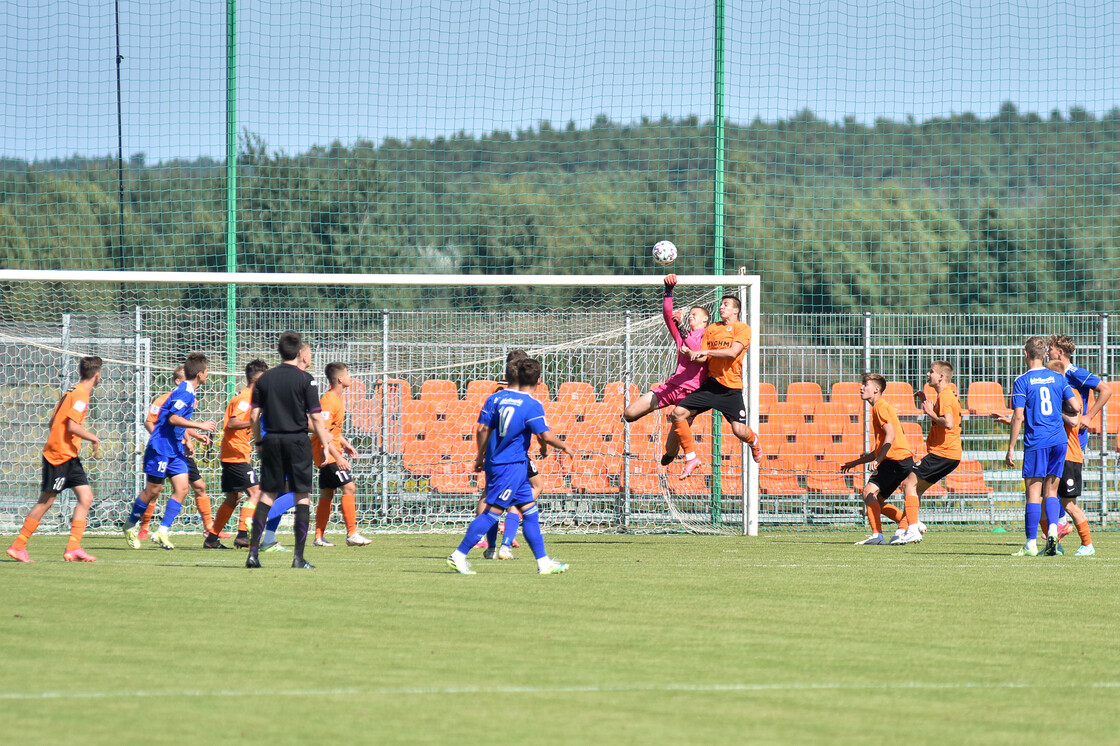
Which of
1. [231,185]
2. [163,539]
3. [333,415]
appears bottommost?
[163,539]

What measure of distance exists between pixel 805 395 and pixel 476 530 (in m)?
9.47

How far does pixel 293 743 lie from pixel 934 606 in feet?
18.1

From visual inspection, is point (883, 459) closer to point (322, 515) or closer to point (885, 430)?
point (885, 430)

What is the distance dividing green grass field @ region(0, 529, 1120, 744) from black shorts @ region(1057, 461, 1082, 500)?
5.60 ft

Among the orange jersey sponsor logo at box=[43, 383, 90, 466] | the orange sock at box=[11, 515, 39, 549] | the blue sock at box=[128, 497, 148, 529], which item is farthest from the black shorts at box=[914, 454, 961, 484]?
the orange sock at box=[11, 515, 39, 549]

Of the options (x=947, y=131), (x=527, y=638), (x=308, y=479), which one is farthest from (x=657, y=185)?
(x=527, y=638)

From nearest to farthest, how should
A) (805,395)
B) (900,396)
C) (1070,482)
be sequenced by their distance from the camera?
(1070,482), (805,395), (900,396)

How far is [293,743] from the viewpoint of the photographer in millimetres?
4957

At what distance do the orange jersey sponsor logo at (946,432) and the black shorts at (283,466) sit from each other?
761 cm

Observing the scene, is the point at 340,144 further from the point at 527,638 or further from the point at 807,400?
the point at 527,638

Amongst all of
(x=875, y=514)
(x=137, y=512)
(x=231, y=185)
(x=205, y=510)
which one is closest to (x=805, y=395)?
(x=875, y=514)

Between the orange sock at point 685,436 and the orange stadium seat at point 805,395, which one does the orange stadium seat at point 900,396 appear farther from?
the orange sock at point 685,436

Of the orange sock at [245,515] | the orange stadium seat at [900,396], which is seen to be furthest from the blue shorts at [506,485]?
the orange stadium seat at [900,396]

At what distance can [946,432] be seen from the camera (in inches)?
606
